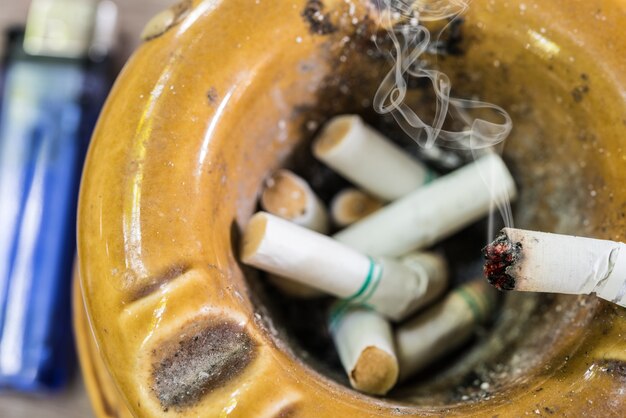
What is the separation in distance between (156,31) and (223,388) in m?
0.35

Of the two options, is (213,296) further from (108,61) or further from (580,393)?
(108,61)

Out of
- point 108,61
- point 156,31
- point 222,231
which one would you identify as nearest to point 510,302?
point 222,231

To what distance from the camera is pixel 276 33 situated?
69 centimetres

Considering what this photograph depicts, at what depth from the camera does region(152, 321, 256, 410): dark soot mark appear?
0.61m

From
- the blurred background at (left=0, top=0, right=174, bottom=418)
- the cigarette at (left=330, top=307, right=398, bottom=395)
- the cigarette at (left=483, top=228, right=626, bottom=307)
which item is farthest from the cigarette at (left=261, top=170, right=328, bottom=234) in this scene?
the blurred background at (left=0, top=0, right=174, bottom=418)

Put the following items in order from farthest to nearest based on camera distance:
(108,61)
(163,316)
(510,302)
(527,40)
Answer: (108,61), (510,302), (527,40), (163,316)

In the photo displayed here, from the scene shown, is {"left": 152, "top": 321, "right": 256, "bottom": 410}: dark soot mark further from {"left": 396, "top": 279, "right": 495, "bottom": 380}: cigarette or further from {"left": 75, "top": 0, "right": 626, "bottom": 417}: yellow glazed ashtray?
{"left": 396, "top": 279, "right": 495, "bottom": 380}: cigarette

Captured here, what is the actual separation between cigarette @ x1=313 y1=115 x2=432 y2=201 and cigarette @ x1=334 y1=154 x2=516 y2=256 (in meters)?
0.04

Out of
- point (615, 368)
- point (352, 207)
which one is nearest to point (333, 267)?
point (352, 207)

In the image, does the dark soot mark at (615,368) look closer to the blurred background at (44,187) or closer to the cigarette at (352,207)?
the cigarette at (352,207)

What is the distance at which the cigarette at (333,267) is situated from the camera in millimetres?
717

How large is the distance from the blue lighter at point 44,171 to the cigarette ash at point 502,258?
2.40 ft

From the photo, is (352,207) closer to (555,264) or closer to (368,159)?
(368,159)

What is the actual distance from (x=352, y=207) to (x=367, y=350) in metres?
0.22
